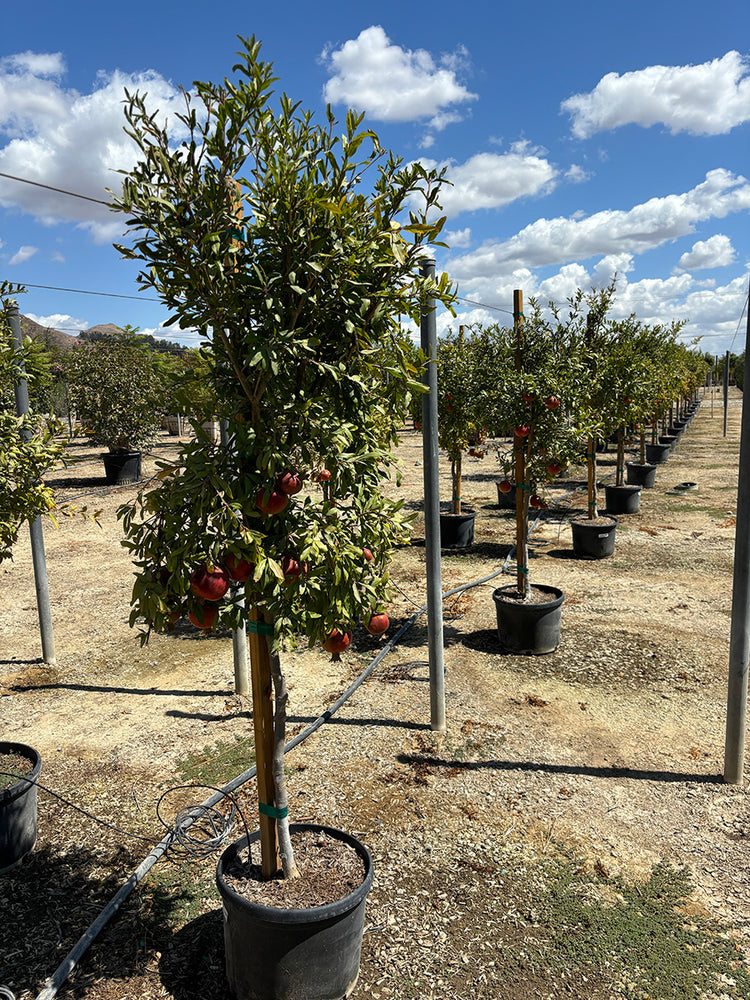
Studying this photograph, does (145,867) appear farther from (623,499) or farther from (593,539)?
(623,499)

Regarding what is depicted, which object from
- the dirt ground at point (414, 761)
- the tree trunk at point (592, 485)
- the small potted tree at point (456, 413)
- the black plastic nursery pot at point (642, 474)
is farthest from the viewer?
the black plastic nursery pot at point (642, 474)

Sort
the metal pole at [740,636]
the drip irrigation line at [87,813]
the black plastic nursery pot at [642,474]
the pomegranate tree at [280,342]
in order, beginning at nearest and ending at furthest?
the pomegranate tree at [280,342] → the drip irrigation line at [87,813] → the metal pole at [740,636] → the black plastic nursery pot at [642,474]

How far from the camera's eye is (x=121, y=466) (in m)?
18.0

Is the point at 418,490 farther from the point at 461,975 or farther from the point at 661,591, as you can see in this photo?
A: the point at 461,975

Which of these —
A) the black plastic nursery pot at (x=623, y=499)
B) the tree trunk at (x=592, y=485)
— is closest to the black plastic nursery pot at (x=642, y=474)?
the black plastic nursery pot at (x=623, y=499)

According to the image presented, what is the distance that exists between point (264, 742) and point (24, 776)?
1835mm

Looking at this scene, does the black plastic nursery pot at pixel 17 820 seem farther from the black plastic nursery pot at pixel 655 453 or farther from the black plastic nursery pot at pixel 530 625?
the black plastic nursery pot at pixel 655 453

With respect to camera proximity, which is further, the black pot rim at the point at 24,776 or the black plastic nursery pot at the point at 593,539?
the black plastic nursery pot at the point at 593,539

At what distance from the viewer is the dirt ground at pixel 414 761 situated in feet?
10.9

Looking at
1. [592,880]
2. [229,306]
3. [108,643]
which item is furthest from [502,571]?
[229,306]

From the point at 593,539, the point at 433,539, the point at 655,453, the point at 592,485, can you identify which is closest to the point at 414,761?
the point at 433,539

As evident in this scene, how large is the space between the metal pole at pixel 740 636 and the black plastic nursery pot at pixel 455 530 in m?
6.62

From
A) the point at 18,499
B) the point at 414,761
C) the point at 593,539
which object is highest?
the point at 18,499

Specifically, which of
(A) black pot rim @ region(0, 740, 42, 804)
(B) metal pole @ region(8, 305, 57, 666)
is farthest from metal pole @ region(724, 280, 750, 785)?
(B) metal pole @ region(8, 305, 57, 666)
